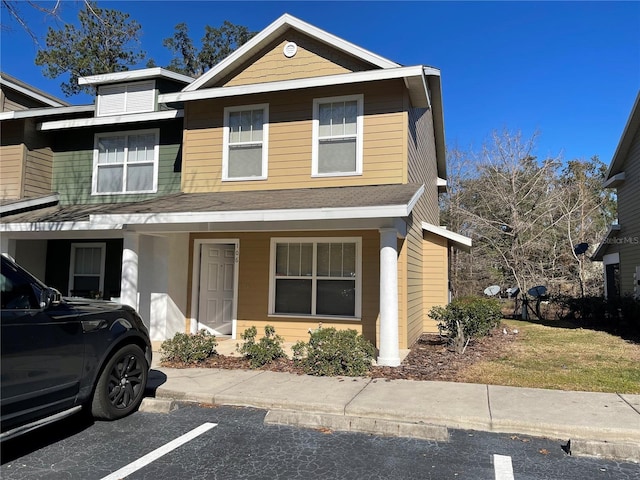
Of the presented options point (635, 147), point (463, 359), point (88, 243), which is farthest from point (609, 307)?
point (88, 243)

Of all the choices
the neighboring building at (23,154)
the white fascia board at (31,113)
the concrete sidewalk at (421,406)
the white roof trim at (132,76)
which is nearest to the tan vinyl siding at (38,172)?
the neighboring building at (23,154)

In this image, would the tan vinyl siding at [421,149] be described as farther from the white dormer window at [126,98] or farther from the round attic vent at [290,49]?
the white dormer window at [126,98]

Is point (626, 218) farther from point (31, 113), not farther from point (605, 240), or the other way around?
point (31, 113)

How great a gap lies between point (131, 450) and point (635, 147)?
54.0 ft

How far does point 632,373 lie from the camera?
7.09 metres

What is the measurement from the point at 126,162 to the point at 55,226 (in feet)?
9.36

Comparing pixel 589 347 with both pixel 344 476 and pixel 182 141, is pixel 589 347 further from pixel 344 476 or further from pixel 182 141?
pixel 182 141

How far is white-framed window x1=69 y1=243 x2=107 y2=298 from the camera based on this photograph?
1205 centimetres

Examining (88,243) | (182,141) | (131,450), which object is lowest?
(131,450)

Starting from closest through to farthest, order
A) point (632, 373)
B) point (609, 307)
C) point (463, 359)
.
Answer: point (632, 373) < point (463, 359) < point (609, 307)

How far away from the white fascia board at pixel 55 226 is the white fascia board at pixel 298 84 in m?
3.37

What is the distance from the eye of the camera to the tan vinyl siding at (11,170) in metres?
11.8

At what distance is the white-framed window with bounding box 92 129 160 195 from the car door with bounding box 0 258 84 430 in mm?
7573

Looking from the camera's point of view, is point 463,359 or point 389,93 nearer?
point 463,359
